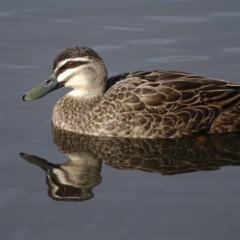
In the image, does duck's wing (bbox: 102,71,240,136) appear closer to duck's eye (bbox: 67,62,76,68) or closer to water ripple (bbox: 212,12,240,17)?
duck's eye (bbox: 67,62,76,68)

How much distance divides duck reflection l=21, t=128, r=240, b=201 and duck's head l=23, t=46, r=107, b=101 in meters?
0.64

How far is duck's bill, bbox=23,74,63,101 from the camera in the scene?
13.8 metres

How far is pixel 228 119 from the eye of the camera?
13.7 metres

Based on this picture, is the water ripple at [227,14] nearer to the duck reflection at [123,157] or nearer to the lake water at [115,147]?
the lake water at [115,147]

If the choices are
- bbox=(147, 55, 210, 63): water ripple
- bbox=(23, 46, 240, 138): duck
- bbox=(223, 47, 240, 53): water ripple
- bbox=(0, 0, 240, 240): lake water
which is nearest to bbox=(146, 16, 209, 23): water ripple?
bbox=(0, 0, 240, 240): lake water

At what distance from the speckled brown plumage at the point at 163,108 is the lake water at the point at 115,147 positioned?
0.77 ft

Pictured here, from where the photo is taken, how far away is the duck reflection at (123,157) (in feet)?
39.8

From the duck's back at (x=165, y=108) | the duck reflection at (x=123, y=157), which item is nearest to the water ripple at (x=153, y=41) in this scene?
the duck's back at (x=165, y=108)

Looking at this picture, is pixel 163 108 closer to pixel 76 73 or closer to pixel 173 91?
pixel 173 91

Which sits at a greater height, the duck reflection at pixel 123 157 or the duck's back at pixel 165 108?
the duck's back at pixel 165 108

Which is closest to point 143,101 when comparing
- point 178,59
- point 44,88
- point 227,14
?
point 44,88

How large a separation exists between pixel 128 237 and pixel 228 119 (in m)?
3.78

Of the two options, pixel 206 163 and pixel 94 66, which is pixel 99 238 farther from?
pixel 94 66

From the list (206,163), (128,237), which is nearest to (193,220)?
(128,237)
